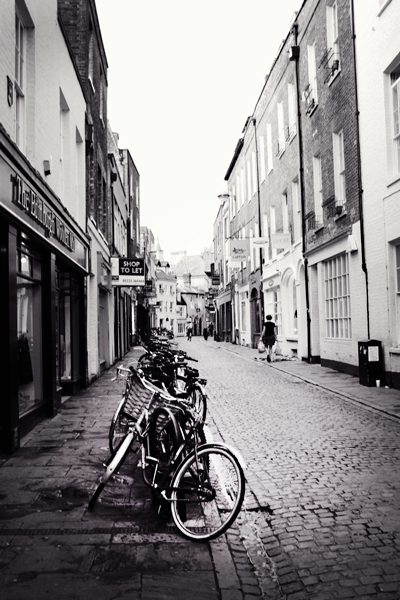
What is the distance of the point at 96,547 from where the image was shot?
13.1ft

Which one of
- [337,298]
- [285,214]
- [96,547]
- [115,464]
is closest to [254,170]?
[285,214]

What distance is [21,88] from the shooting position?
8375 millimetres

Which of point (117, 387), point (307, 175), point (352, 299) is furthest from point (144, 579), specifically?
point (307, 175)

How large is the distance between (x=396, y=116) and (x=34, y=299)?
8.48 metres

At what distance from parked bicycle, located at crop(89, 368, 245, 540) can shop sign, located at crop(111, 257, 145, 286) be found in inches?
570

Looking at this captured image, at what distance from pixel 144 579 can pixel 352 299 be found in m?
12.3

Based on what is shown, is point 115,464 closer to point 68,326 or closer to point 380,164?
point 68,326

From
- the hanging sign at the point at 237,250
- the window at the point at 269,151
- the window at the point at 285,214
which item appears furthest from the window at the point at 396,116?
the hanging sign at the point at 237,250

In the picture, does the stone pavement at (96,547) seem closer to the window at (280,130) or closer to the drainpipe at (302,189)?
the drainpipe at (302,189)

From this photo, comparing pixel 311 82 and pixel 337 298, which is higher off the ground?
pixel 311 82

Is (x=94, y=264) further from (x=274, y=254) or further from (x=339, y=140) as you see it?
(x=274, y=254)

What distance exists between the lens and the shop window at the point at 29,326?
801 cm

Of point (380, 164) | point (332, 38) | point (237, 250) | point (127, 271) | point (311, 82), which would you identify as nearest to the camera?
point (380, 164)

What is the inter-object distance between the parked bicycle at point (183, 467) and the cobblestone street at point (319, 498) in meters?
0.26
